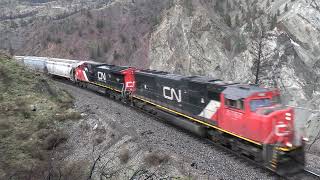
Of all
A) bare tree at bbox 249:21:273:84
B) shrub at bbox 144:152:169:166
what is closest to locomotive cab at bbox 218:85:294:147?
shrub at bbox 144:152:169:166

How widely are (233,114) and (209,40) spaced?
36715 millimetres

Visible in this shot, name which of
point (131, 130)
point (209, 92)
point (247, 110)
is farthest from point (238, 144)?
point (131, 130)

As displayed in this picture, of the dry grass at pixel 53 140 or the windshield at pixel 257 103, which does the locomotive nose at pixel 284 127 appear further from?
the dry grass at pixel 53 140

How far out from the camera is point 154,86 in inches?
920

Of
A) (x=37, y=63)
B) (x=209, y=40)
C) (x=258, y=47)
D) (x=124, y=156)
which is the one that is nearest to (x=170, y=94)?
(x=124, y=156)

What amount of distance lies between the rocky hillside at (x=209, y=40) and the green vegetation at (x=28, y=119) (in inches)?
939

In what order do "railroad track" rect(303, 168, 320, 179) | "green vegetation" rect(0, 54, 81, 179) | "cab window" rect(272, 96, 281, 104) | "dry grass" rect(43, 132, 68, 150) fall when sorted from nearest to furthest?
"railroad track" rect(303, 168, 320, 179) < "cab window" rect(272, 96, 281, 104) < "green vegetation" rect(0, 54, 81, 179) < "dry grass" rect(43, 132, 68, 150)

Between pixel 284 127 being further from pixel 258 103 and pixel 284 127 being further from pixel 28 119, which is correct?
pixel 28 119

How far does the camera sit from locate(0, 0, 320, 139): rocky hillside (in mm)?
45062

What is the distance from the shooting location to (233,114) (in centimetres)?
1551

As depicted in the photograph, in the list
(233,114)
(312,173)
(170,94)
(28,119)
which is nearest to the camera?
(312,173)

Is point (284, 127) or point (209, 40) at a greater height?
point (209, 40)

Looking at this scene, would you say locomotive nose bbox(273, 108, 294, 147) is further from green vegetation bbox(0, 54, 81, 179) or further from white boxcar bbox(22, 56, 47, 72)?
white boxcar bbox(22, 56, 47, 72)

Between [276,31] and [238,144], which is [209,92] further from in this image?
[276,31]
